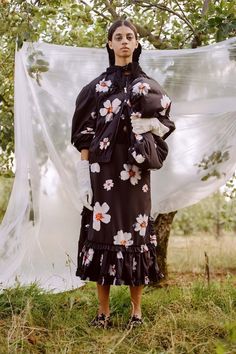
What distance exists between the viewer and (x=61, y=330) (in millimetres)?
2631

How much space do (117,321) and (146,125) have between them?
1.01 meters

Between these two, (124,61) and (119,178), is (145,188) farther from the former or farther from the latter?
(124,61)

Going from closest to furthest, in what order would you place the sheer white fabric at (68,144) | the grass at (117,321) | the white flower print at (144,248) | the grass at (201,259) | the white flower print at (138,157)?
the grass at (117,321), the white flower print at (138,157), the white flower print at (144,248), the sheer white fabric at (68,144), the grass at (201,259)

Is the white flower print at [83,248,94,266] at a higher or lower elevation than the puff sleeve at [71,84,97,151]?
lower

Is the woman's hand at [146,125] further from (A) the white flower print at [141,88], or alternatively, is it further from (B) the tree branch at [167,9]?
(B) the tree branch at [167,9]

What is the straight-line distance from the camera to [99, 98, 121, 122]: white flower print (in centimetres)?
275

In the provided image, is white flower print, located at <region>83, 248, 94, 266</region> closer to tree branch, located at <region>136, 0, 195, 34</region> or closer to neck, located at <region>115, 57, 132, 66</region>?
neck, located at <region>115, 57, 132, 66</region>

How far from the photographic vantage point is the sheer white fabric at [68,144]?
338cm

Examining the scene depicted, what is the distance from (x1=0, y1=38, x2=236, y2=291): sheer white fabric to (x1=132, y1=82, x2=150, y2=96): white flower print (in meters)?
0.74

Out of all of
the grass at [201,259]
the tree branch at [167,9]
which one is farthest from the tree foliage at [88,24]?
the grass at [201,259]

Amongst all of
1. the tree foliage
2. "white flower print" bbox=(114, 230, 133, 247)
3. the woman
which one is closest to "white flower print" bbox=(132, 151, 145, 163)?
the woman

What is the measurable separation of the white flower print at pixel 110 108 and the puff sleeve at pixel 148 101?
0.07 m

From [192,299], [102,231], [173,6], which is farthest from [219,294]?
[173,6]

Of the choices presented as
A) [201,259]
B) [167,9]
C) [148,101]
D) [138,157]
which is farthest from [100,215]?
[201,259]
